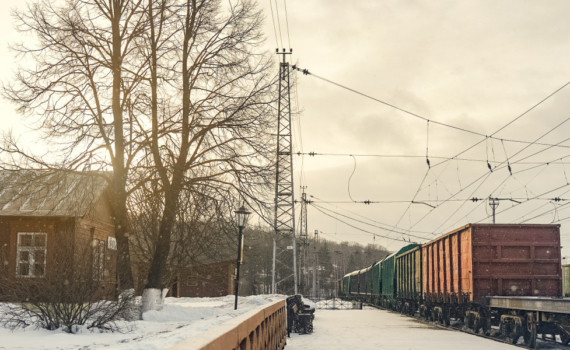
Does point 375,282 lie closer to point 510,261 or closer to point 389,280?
point 389,280

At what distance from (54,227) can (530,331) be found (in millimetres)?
A: 15638

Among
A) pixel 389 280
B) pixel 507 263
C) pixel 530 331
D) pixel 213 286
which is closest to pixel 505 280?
pixel 507 263

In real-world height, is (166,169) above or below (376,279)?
above

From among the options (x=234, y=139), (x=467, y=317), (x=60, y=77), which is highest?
(x=60, y=77)

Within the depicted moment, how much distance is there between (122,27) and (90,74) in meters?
1.96

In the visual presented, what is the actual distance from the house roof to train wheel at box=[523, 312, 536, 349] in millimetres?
11903

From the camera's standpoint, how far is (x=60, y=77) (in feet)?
56.0

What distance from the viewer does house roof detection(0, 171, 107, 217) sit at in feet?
51.4

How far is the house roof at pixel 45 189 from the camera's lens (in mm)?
15672

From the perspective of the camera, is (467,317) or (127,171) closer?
(127,171)

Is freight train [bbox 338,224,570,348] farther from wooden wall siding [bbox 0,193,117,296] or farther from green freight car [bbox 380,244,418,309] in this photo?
green freight car [bbox 380,244,418,309]

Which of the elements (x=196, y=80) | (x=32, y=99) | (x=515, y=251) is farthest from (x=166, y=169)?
(x=515, y=251)

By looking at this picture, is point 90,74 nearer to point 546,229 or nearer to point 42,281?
point 42,281

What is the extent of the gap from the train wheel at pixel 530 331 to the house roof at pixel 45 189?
11.9 m
